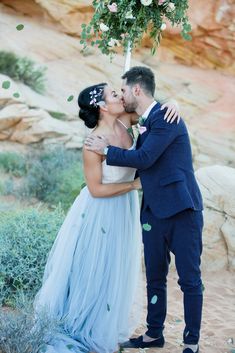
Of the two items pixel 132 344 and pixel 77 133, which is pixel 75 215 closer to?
pixel 132 344

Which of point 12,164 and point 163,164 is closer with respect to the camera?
point 163,164

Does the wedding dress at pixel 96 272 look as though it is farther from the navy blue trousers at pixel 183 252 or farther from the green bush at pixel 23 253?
the green bush at pixel 23 253

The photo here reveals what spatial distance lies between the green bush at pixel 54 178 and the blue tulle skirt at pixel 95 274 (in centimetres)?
395

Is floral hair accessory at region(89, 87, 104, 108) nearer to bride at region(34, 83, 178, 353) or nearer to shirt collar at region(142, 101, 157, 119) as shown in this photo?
bride at region(34, 83, 178, 353)

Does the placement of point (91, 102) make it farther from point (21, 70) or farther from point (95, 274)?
point (21, 70)

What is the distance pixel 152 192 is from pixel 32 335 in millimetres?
1152

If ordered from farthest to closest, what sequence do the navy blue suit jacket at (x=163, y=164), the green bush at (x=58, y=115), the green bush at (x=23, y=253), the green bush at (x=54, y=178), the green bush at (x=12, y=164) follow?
1. the green bush at (x=58, y=115)
2. the green bush at (x=12, y=164)
3. the green bush at (x=54, y=178)
4. the green bush at (x=23, y=253)
5. the navy blue suit jacket at (x=163, y=164)

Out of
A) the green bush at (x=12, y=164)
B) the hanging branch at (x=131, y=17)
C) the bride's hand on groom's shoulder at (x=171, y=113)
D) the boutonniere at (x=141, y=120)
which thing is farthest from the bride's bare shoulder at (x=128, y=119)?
the green bush at (x=12, y=164)

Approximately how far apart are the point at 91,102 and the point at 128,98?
0.87ft

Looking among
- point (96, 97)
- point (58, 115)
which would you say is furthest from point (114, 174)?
point (58, 115)

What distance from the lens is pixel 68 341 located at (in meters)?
4.19

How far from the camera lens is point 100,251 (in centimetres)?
441

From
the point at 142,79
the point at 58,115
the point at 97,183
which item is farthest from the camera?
the point at 58,115

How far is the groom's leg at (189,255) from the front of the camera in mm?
3959
